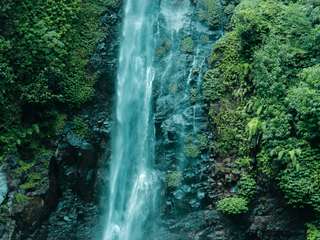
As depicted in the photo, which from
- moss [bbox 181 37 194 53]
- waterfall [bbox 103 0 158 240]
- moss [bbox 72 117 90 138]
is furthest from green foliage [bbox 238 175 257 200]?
moss [bbox 181 37 194 53]

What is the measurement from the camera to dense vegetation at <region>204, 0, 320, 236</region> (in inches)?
420

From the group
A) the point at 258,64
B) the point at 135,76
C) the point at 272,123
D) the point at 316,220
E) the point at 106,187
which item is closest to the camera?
the point at 316,220

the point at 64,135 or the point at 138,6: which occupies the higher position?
the point at 138,6

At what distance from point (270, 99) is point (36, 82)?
239 inches

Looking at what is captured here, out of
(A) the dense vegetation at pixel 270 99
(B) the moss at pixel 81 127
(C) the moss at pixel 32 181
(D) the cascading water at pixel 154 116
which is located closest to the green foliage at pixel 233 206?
(A) the dense vegetation at pixel 270 99

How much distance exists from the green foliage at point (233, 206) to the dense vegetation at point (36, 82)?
4389mm

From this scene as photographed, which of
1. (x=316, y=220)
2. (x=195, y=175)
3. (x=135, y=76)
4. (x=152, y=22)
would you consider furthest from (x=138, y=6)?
(x=316, y=220)

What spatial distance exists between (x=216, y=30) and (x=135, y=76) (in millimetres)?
2985

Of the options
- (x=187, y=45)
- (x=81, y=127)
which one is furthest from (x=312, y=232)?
(x=187, y=45)

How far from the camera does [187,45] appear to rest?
14.8m

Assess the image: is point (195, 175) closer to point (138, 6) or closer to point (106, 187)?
point (106, 187)

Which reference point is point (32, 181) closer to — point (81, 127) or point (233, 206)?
point (81, 127)

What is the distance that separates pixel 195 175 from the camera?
499 inches

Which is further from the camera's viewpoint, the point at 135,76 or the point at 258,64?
the point at 135,76
